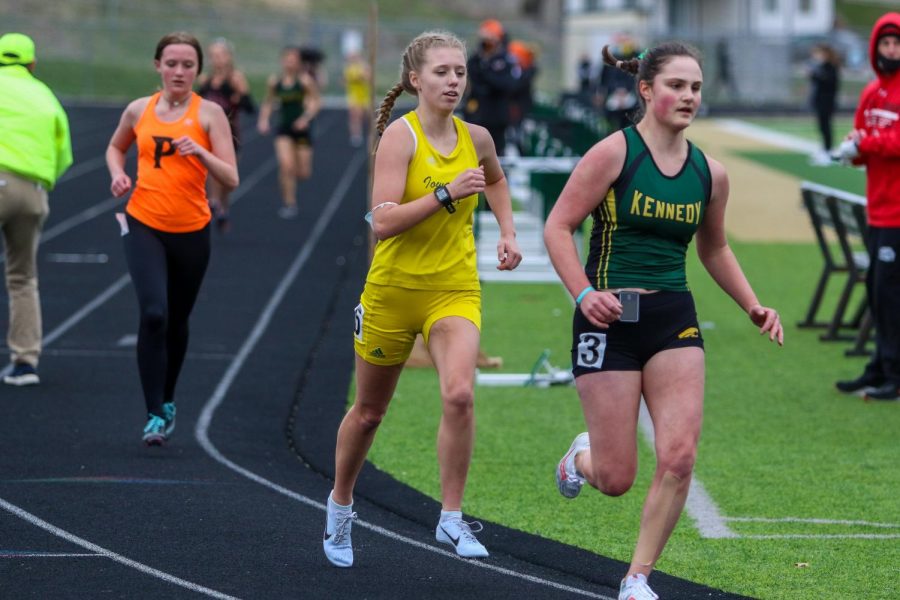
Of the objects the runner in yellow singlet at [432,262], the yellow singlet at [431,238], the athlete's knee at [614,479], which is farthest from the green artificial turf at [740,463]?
the yellow singlet at [431,238]

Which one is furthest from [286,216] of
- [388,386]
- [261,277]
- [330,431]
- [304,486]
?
[388,386]

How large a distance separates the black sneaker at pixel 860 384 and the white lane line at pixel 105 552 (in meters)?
5.59

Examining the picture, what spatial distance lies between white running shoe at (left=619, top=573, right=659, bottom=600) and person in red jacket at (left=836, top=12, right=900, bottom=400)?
4.85 meters

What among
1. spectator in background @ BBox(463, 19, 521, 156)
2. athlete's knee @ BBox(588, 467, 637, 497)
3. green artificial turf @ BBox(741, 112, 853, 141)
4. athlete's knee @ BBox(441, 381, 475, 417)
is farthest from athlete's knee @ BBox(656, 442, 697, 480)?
green artificial turf @ BBox(741, 112, 853, 141)

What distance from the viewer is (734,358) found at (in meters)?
11.6

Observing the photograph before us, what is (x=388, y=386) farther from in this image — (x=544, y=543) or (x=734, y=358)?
(x=734, y=358)

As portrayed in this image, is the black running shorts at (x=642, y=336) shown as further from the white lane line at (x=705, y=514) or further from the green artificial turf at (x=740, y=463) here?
the white lane line at (x=705, y=514)

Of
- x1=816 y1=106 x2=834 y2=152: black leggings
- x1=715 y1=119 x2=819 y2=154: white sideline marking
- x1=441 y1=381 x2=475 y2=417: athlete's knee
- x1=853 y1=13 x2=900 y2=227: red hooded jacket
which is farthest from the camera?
x1=715 y1=119 x2=819 y2=154: white sideline marking

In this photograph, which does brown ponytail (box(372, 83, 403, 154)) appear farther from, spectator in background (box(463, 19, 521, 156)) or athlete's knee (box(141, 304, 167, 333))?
spectator in background (box(463, 19, 521, 156))

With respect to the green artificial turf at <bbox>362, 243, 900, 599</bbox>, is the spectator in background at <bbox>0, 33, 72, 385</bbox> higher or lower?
higher

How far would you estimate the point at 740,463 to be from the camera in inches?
327

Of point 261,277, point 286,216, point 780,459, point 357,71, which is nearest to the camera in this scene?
point 780,459

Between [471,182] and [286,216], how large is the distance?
626 inches

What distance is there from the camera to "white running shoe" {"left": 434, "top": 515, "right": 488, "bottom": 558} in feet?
19.1
